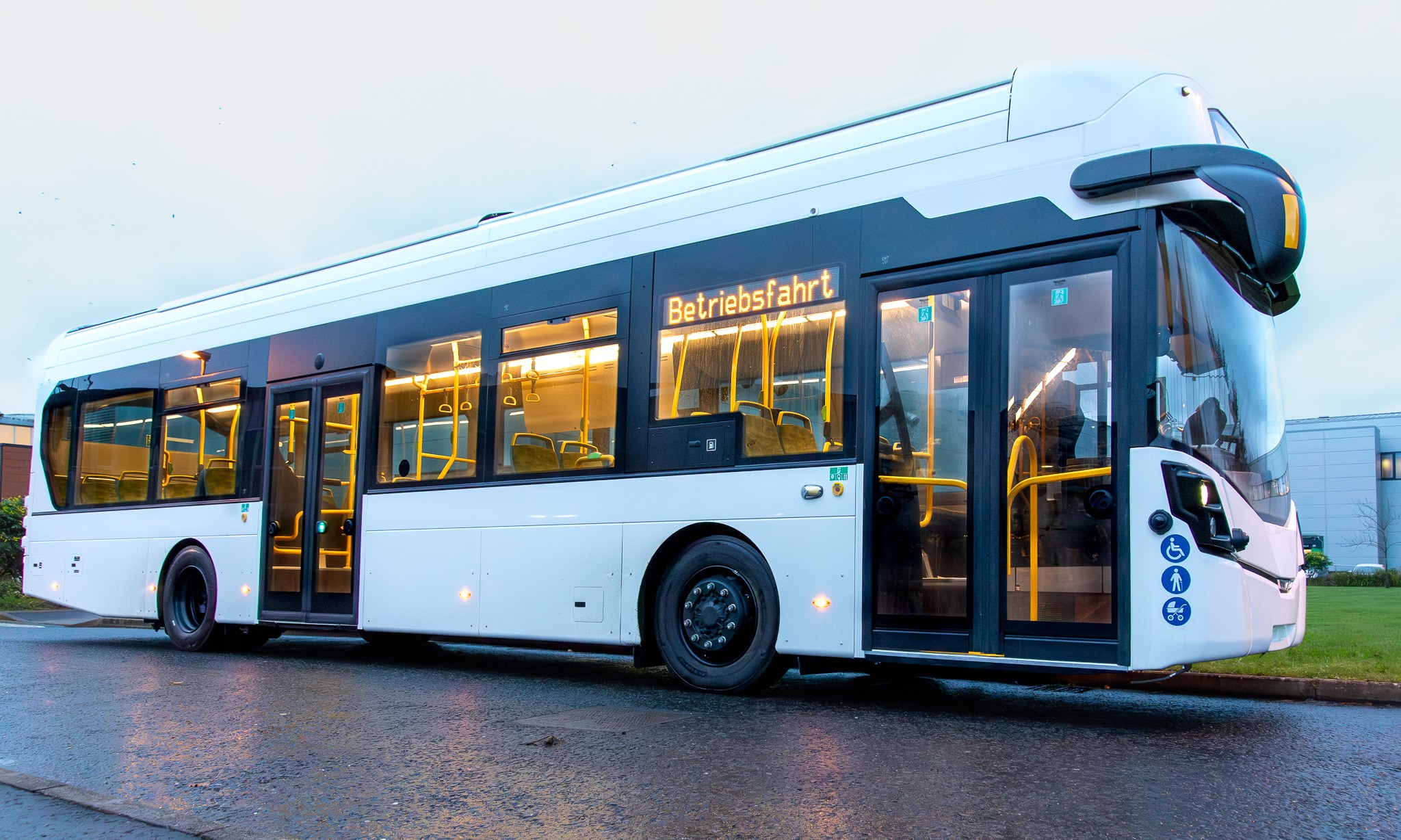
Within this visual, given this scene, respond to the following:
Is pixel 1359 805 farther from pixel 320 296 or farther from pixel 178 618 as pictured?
pixel 178 618

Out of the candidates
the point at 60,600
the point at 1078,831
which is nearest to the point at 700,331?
the point at 1078,831

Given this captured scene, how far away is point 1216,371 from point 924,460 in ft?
5.60

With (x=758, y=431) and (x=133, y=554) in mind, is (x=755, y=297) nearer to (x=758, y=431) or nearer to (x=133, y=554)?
(x=758, y=431)

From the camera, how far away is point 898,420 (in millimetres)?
6820

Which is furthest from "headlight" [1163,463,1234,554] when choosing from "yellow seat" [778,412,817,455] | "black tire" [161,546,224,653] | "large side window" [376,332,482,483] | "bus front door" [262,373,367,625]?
"black tire" [161,546,224,653]

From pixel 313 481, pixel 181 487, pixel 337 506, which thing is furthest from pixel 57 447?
pixel 337 506

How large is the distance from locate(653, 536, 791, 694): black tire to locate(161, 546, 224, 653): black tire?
6.18 metres

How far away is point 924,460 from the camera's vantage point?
6.69 m

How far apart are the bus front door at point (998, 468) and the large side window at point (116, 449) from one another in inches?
372

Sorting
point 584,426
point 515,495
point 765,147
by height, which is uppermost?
point 765,147

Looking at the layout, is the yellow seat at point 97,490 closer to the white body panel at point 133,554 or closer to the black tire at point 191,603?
the white body panel at point 133,554

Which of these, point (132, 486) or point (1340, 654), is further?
point (132, 486)

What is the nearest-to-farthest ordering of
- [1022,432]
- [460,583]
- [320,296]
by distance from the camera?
[1022,432] < [460,583] < [320,296]

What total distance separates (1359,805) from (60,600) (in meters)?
13.5
